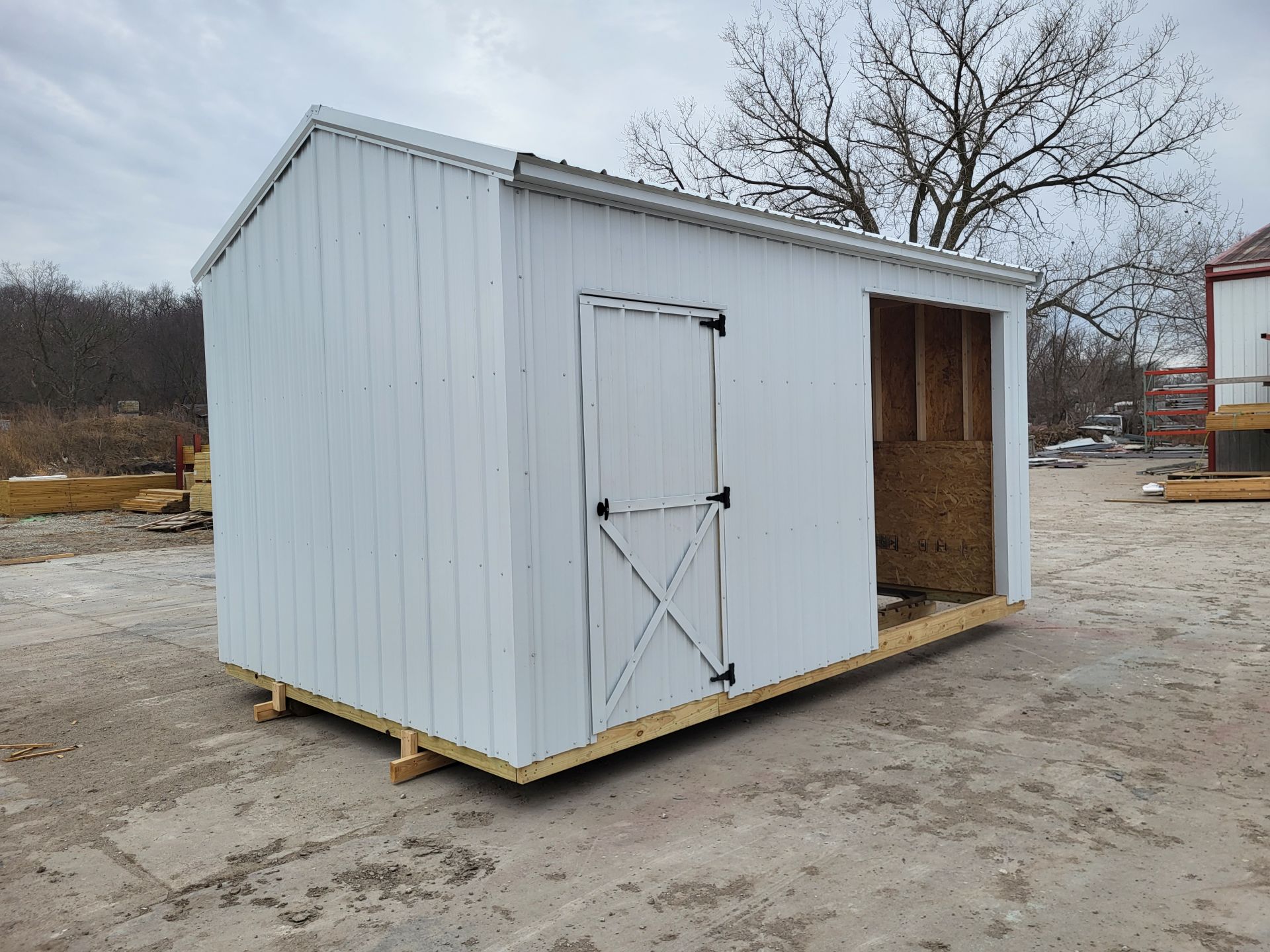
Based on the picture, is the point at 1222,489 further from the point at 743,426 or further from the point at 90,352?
the point at 90,352

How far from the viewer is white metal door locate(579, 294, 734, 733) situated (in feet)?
14.7

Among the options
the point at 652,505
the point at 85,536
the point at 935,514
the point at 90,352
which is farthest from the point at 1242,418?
the point at 90,352

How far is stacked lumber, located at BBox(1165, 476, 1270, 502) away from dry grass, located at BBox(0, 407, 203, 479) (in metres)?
30.0

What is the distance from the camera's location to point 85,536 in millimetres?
18141

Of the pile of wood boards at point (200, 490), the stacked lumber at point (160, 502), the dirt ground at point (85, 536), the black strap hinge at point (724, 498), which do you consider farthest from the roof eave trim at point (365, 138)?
the stacked lumber at point (160, 502)

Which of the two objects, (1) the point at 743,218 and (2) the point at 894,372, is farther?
(2) the point at 894,372

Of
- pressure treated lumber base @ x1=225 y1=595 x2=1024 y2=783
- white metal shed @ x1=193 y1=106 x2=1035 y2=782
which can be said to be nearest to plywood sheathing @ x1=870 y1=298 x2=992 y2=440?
white metal shed @ x1=193 y1=106 x2=1035 y2=782

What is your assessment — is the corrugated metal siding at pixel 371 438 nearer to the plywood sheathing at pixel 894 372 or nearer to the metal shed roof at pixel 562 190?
the metal shed roof at pixel 562 190

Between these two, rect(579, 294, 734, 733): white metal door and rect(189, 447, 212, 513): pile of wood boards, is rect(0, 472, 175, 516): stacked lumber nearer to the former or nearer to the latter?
rect(189, 447, 212, 513): pile of wood boards

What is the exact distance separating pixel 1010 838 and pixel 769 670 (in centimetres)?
186

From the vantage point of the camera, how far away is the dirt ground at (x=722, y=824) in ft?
10.3

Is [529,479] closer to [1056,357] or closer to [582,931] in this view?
[582,931]

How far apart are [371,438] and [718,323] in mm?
1942

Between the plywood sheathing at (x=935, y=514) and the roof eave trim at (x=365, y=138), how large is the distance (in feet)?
17.2
